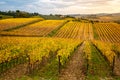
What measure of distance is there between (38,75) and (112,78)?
7018mm

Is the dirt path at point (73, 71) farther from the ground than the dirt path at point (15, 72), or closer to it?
closer to it

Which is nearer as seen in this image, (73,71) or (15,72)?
(15,72)

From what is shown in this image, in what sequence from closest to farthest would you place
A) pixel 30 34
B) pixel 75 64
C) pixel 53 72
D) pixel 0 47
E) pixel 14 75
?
1. pixel 14 75
2. pixel 53 72
3. pixel 75 64
4. pixel 0 47
5. pixel 30 34

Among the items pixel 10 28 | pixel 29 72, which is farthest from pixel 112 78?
pixel 10 28

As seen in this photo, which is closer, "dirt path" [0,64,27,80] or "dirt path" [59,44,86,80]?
"dirt path" [0,64,27,80]

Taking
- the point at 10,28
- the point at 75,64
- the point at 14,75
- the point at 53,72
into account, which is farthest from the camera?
the point at 10,28

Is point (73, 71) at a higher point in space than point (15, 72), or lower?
lower

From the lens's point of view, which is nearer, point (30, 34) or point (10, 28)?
point (30, 34)

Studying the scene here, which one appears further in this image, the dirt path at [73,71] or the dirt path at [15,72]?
the dirt path at [73,71]

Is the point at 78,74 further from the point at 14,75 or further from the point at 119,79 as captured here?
the point at 14,75

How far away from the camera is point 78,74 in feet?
82.1

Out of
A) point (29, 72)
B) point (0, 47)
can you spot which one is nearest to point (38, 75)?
point (29, 72)

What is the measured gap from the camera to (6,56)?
86.5 feet

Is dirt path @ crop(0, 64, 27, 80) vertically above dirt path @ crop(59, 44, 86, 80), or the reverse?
dirt path @ crop(0, 64, 27, 80)
